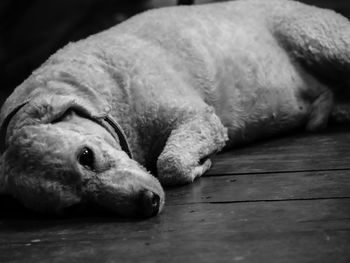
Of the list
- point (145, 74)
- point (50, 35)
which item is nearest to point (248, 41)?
point (145, 74)

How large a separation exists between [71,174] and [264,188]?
719 mm

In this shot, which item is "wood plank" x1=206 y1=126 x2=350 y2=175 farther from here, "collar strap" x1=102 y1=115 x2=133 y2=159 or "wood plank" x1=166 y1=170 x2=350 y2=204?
"collar strap" x1=102 y1=115 x2=133 y2=159

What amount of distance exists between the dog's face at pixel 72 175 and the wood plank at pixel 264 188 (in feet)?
0.78

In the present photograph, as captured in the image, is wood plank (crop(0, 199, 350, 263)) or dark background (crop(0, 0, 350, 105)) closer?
wood plank (crop(0, 199, 350, 263))

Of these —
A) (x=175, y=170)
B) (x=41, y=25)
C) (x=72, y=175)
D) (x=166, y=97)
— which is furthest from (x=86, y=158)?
(x=41, y=25)

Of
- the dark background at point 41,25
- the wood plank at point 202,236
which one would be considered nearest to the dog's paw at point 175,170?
the wood plank at point 202,236

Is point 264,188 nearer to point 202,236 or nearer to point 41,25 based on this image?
point 202,236

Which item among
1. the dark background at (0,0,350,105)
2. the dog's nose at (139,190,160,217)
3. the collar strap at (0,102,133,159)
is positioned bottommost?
the dark background at (0,0,350,105)

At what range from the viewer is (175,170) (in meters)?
2.63

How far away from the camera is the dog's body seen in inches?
89.9

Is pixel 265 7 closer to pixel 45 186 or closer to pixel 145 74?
pixel 145 74

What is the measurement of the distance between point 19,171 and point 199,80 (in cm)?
106

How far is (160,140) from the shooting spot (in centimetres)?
285

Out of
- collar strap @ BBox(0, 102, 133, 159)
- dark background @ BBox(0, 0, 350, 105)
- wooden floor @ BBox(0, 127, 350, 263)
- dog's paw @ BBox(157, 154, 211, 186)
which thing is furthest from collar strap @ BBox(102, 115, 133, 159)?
dark background @ BBox(0, 0, 350, 105)
